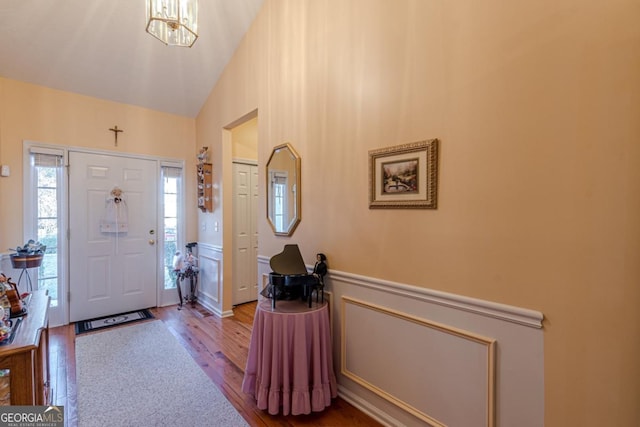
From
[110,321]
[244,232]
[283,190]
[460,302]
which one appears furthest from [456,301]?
[110,321]

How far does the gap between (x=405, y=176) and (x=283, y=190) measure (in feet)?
4.19

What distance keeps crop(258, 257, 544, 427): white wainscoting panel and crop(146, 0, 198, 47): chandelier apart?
191cm

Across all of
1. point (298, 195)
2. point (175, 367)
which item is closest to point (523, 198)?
point (298, 195)

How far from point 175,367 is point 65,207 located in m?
2.39

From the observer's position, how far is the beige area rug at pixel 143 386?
1.86 metres

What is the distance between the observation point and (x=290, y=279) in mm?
1969

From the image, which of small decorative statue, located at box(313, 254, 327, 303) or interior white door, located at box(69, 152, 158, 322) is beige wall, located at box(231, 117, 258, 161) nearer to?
interior white door, located at box(69, 152, 158, 322)

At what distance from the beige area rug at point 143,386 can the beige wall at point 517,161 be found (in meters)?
1.33

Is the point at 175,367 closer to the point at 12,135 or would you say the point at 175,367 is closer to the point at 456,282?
the point at 456,282

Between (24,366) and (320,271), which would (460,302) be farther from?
(24,366)

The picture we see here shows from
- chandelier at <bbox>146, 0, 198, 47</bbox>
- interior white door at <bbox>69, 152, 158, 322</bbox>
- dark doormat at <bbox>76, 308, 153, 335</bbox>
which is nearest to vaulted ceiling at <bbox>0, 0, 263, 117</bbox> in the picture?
Answer: interior white door at <bbox>69, 152, 158, 322</bbox>

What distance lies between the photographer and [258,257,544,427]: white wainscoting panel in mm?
1286

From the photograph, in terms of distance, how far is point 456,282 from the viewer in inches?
58.5

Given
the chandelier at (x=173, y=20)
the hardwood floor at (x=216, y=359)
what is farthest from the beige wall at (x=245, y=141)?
the hardwood floor at (x=216, y=359)
